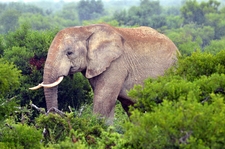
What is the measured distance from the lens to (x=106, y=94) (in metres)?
10.6

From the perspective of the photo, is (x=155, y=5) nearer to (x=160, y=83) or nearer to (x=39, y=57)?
(x=39, y=57)

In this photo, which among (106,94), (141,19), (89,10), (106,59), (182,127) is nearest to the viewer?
(182,127)

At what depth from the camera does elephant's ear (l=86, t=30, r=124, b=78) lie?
10.6 m

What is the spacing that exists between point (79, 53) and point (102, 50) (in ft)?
1.31

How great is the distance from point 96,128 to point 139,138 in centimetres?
236

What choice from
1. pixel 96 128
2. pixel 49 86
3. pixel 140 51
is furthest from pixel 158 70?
pixel 96 128

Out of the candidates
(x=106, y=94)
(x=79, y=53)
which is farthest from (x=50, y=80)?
(x=106, y=94)

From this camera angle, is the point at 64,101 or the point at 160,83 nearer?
the point at 160,83

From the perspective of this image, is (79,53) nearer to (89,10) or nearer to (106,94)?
(106,94)

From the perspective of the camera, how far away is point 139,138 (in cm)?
644

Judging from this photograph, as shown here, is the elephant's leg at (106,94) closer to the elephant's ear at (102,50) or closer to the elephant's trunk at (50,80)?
the elephant's ear at (102,50)

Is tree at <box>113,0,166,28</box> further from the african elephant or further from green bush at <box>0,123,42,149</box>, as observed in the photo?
green bush at <box>0,123,42,149</box>

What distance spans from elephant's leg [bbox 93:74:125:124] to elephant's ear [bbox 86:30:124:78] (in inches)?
7.4

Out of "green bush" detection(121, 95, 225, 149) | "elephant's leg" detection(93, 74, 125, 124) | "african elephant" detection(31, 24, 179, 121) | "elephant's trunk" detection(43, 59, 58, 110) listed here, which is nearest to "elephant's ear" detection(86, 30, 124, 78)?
"african elephant" detection(31, 24, 179, 121)
